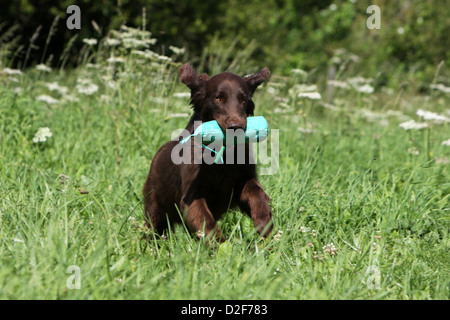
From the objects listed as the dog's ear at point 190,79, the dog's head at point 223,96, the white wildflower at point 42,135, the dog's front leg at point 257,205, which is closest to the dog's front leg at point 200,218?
the dog's front leg at point 257,205

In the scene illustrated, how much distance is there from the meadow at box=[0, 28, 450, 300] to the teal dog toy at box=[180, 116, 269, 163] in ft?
1.70

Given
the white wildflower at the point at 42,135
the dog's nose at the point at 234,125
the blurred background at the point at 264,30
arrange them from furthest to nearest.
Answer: the blurred background at the point at 264,30 → the white wildflower at the point at 42,135 → the dog's nose at the point at 234,125

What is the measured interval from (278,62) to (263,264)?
1165 centimetres

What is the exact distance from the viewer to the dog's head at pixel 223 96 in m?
3.28

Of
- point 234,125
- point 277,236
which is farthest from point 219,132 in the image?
point 277,236

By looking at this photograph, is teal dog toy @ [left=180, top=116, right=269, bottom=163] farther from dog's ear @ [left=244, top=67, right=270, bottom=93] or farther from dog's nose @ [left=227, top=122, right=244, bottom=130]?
dog's ear @ [left=244, top=67, right=270, bottom=93]

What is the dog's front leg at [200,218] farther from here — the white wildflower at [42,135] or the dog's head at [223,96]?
the white wildflower at [42,135]

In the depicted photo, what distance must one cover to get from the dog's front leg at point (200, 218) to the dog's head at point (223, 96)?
49 centimetres

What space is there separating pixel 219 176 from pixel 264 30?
11830 millimetres

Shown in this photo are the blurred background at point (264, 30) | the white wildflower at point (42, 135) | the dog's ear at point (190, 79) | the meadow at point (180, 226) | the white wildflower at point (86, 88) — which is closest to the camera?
the meadow at point (180, 226)

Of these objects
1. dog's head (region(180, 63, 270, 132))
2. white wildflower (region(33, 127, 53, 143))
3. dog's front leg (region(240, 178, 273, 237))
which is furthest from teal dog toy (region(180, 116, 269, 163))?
white wildflower (region(33, 127, 53, 143))

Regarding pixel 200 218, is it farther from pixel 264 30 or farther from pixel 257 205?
pixel 264 30
